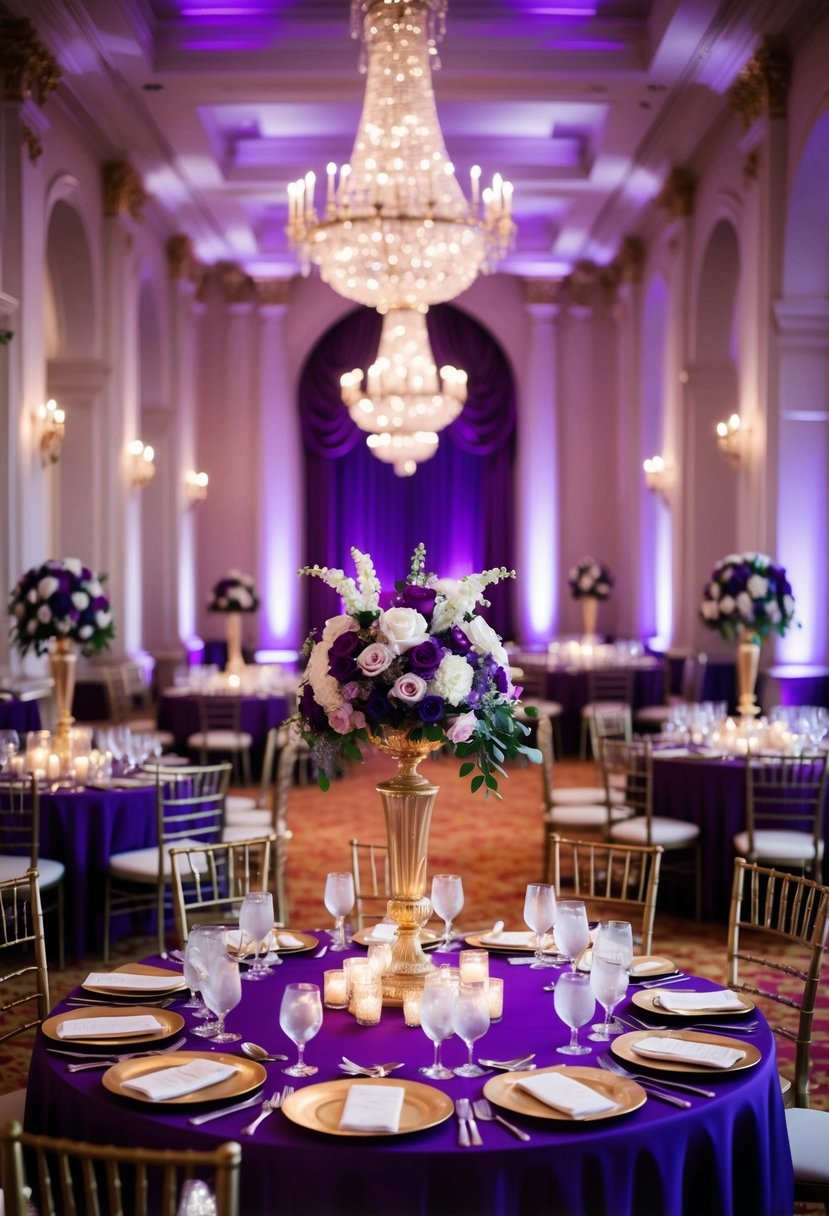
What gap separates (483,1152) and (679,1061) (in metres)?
0.57

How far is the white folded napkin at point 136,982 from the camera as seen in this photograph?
3146 mm

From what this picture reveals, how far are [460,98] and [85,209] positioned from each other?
3.24 meters

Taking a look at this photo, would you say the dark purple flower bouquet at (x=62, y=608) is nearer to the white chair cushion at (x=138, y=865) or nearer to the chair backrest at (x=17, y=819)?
the chair backrest at (x=17, y=819)

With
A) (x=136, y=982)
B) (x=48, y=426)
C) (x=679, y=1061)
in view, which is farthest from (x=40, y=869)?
(x=48, y=426)

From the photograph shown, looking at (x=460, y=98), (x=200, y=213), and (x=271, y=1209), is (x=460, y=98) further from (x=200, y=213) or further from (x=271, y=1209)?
(x=271, y=1209)

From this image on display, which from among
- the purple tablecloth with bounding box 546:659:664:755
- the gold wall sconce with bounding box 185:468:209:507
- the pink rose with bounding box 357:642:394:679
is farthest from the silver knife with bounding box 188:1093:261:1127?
the gold wall sconce with bounding box 185:468:209:507

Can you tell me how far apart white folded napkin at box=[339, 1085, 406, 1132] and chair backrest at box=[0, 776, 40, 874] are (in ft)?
12.2

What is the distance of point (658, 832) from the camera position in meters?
6.84

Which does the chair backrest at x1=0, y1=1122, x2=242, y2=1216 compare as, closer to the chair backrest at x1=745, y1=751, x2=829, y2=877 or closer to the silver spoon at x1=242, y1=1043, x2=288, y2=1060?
the silver spoon at x1=242, y1=1043, x2=288, y2=1060

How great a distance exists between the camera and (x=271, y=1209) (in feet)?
7.55

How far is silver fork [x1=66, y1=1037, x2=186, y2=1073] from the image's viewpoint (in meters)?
2.67

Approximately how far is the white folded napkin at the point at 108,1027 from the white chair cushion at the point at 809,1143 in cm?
144

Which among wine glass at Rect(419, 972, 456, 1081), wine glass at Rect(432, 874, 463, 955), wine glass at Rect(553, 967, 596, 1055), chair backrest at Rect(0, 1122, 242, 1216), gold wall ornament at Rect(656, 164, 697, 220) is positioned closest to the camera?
chair backrest at Rect(0, 1122, 242, 1216)

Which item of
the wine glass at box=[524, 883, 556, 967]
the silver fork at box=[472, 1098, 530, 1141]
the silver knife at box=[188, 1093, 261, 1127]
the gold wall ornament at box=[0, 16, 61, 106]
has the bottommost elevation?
the silver fork at box=[472, 1098, 530, 1141]
